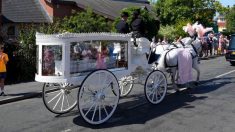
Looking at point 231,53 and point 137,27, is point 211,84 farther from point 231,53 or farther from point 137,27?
point 231,53

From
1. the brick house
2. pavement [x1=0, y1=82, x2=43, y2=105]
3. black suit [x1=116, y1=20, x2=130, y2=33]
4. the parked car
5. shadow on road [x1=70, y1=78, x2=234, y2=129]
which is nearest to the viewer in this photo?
shadow on road [x1=70, y1=78, x2=234, y2=129]

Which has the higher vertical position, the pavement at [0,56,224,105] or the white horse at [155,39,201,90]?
the white horse at [155,39,201,90]

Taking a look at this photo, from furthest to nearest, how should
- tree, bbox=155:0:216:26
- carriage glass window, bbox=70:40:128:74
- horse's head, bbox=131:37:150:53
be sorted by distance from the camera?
tree, bbox=155:0:216:26
horse's head, bbox=131:37:150:53
carriage glass window, bbox=70:40:128:74

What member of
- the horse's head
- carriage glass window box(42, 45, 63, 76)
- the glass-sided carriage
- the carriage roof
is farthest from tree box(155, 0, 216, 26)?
carriage glass window box(42, 45, 63, 76)

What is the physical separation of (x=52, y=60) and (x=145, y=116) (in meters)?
2.48

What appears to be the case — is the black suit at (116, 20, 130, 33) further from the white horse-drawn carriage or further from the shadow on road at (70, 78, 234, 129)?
the shadow on road at (70, 78, 234, 129)

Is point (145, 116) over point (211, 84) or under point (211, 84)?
under

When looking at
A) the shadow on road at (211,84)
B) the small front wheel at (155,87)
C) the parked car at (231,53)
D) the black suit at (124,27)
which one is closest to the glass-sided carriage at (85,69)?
the small front wheel at (155,87)

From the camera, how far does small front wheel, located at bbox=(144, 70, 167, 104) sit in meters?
9.76

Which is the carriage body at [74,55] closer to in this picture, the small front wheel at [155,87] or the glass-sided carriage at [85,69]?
the glass-sided carriage at [85,69]

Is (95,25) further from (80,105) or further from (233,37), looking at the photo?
(80,105)

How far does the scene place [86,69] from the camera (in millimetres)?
8430

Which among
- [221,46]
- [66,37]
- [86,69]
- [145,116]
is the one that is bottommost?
[145,116]

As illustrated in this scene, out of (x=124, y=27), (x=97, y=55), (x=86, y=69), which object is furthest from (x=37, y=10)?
(x=86, y=69)
